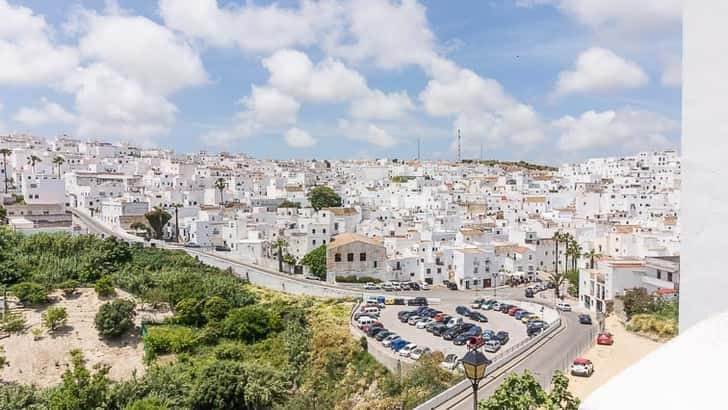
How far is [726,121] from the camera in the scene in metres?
1.84

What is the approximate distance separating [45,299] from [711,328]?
30397 mm

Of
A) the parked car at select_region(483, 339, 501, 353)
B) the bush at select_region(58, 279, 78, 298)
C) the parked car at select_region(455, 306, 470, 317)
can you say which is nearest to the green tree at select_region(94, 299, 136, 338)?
the bush at select_region(58, 279, 78, 298)

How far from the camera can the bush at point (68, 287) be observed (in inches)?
1068

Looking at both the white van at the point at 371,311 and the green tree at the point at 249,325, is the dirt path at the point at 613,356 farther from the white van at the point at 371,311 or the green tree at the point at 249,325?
the green tree at the point at 249,325

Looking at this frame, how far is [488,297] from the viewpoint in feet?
103

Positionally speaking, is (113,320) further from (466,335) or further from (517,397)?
(517,397)

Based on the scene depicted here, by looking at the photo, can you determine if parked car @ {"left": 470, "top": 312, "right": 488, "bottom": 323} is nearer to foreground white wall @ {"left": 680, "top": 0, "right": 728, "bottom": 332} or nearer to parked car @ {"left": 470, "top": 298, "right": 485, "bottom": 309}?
parked car @ {"left": 470, "top": 298, "right": 485, "bottom": 309}

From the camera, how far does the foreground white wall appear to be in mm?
1831

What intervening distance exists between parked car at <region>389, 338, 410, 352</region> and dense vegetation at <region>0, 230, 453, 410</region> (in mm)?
1192

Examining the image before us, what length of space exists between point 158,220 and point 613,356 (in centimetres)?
4029

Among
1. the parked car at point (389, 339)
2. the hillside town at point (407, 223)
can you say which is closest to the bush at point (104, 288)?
the hillside town at point (407, 223)

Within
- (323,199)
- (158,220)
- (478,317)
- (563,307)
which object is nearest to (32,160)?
(158,220)

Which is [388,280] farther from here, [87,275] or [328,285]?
[87,275]

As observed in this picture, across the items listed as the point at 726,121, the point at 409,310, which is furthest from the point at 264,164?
the point at 726,121
